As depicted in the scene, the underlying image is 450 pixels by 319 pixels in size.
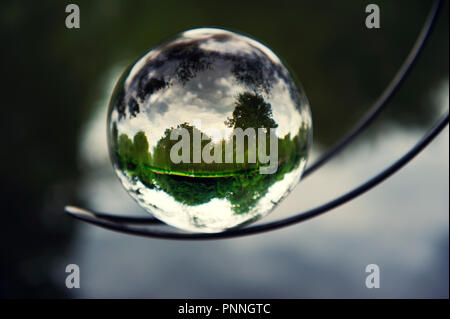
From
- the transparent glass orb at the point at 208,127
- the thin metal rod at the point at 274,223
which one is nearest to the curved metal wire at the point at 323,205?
the thin metal rod at the point at 274,223

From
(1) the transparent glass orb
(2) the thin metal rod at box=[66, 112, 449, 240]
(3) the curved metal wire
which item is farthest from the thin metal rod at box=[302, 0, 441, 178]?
(1) the transparent glass orb

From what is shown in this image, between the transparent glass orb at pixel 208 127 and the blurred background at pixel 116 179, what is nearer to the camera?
the transparent glass orb at pixel 208 127

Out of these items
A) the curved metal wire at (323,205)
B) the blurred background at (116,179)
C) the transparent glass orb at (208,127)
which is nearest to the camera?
the transparent glass orb at (208,127)

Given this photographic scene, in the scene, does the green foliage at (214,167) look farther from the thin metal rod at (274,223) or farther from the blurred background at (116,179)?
the blurred background at (116,179)

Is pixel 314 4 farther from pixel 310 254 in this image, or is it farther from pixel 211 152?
pixel 211 152

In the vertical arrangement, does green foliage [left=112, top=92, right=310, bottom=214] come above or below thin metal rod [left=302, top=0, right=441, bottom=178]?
below

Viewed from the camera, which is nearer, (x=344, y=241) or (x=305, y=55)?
(x=305, y=55)

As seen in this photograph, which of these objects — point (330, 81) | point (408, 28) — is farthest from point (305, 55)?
point (408, 28)

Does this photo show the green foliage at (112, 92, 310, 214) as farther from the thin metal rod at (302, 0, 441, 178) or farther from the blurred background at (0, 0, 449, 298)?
the blurred background at (0, 0, 449, 298)

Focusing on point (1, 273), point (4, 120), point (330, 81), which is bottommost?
point (1, 273)
